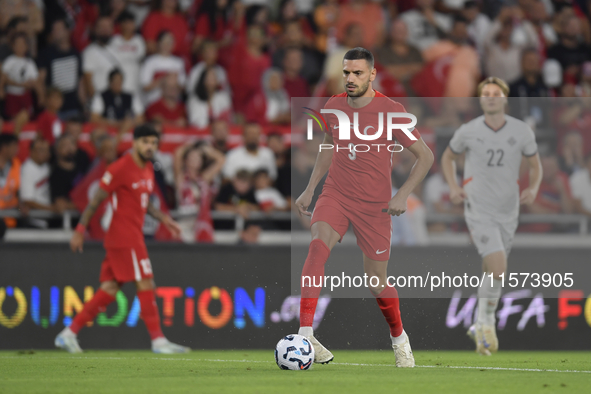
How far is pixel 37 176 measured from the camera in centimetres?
1034

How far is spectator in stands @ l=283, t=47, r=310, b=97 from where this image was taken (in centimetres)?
1240

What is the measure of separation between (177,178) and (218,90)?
2.01 m

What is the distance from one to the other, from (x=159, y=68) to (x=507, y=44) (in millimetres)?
5025

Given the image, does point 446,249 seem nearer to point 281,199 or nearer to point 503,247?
point 503,247

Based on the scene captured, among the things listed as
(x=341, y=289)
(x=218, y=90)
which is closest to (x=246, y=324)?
(x=341, y=289)

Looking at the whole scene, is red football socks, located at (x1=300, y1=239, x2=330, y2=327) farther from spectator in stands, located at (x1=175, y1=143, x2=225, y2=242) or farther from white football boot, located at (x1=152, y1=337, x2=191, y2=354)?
spectator in stands, located at (x1=175, y1=143, x2=225, y2=242)

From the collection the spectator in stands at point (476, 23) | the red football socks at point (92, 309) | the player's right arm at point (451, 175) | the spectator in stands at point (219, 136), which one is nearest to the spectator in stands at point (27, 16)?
the spectator in stands at point (219, 136)

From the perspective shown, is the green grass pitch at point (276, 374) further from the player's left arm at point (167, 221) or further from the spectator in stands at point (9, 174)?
the spectator in stands at point (9, 174)

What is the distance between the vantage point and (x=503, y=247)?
876 centimetres

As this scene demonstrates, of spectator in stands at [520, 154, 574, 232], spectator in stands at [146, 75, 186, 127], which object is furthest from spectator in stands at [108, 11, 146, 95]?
spectator in stands at [520, 154, 574, 232]

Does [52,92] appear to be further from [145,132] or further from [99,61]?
[145,132]

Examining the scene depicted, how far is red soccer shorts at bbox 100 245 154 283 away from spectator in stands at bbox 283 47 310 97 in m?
4.40

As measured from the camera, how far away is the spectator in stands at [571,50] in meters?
13.3

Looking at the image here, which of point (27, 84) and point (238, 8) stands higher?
point (238, 8)
